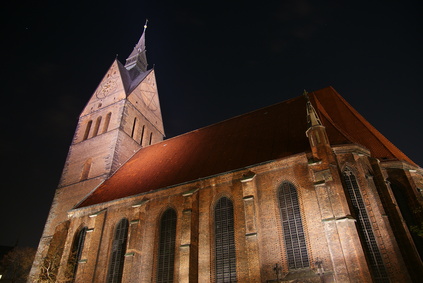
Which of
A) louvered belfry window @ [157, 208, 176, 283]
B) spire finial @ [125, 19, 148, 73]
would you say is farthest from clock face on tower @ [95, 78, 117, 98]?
louvered belfry window @ [157, 208, 176, 283]

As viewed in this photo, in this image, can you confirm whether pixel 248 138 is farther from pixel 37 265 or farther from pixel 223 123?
pixel 37 265

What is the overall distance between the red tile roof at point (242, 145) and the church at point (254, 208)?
0.33 ft

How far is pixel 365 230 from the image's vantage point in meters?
12.7

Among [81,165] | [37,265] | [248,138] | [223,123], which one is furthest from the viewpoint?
[81,165]

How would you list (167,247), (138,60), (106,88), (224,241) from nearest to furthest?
(224,241)
(167,247)
(106,88)
(138,60)

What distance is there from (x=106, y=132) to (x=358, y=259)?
20996 millimetres

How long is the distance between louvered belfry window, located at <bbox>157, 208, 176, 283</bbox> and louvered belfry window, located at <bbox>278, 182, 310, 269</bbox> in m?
6.02

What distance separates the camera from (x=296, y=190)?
14289 millimetres

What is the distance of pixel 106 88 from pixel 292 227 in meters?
23.0

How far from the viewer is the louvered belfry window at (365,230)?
11.9 meters

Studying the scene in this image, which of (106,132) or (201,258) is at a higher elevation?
(106,132)

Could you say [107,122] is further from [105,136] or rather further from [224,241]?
[224,241]

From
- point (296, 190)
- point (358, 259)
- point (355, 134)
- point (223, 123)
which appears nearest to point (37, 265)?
point (223, 123)

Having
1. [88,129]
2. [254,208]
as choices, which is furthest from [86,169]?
[254,208]
